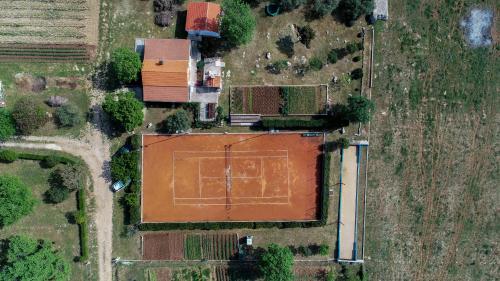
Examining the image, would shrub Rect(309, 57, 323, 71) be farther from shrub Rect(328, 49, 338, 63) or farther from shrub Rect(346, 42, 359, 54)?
shrub Rect(346, 42, 359, 54)

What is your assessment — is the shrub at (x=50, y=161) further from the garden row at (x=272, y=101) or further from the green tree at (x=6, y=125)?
the garden row at (x=272, y=101)

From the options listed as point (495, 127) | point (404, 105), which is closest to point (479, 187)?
point (495, 127)

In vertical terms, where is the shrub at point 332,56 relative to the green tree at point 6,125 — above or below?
above

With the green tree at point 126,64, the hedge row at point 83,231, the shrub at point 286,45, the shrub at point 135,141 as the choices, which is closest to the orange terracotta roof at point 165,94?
the green tree at point 126,64

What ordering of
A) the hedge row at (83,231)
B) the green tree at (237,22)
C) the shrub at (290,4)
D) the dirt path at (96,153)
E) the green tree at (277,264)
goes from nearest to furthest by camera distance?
the green tree at (237,22)
the green tree at (277,264)
the shrub at (290,4)
the hedge row at (83,231)
the dirt path at (96,153)

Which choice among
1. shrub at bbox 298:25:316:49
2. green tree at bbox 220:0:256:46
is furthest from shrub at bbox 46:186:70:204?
shrub at bbox 298:25:316:49

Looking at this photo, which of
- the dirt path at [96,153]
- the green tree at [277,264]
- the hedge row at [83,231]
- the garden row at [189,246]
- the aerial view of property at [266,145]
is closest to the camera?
the green tree at [277,264]

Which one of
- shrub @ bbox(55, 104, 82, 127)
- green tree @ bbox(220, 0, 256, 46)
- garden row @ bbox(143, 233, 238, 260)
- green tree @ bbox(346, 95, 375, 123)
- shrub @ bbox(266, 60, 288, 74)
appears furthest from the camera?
garden row @ bbox(143, 233, 238, 260)
